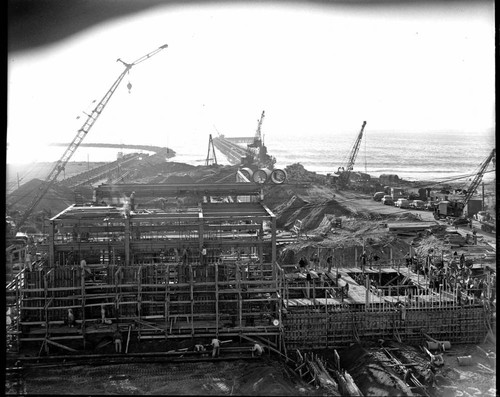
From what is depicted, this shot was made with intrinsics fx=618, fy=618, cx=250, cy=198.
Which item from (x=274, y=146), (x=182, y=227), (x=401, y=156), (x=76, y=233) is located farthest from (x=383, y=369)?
(x=274, y=146)

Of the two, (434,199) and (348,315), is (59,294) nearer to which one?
(348,315)

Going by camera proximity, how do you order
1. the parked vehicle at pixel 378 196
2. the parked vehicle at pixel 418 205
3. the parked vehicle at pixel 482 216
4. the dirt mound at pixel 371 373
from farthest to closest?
the parked vehicle at pixel 378 196, the parked vehicle at pixel 418 205, the parked vehicle at pixel 482 216, the dirt mound at pixel 371 373

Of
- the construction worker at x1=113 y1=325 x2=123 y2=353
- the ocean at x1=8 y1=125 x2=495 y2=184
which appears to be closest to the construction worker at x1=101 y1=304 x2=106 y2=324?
the construction worker at x1=113 y1=325 x2=123 y2=353

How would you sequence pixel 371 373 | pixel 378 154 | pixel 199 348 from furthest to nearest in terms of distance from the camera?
pixel 378 154
pixel 199 348
pixel 371 373

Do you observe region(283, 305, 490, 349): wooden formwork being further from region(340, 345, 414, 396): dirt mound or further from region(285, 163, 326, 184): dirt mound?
region(285, 163, 326, 184): dirt mound

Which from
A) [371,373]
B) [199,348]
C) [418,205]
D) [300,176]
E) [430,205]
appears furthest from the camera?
[300,176]

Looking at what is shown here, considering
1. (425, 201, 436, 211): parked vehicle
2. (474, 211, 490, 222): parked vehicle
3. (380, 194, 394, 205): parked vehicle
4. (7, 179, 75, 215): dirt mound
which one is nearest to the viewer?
(474, 211, 490, 222): parked vehicle

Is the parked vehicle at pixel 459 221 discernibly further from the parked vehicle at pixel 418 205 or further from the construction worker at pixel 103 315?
the construction worker at pixel 103 315

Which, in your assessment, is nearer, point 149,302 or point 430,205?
point 149,302

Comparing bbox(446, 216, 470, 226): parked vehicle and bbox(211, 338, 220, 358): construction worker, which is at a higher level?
bbox(446, 216, 470, 226): parked vehicle

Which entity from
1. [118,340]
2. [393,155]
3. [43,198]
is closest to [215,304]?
[118,340]

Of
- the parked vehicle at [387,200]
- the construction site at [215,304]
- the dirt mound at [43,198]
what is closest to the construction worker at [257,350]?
the construction site at [215,304]

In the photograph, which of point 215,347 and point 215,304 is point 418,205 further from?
point 215,347
